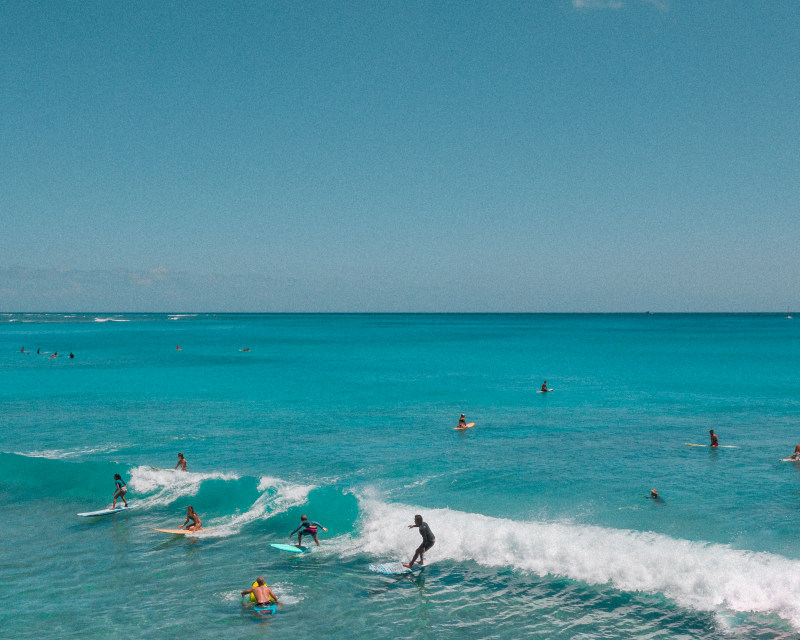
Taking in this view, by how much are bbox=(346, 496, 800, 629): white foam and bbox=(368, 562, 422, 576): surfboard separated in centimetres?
120

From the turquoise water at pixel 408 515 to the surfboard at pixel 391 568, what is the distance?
17.2 inches

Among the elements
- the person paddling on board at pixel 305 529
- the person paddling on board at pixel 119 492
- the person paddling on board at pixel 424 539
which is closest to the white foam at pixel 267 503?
the person paddling on board at pixel 305 529

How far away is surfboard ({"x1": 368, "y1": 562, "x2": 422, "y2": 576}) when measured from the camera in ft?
66.7

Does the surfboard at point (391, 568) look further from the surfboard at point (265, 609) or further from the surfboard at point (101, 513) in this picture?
the surfboard at point (101, 513)

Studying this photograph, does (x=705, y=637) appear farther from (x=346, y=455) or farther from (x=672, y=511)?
(x=346, y=455)

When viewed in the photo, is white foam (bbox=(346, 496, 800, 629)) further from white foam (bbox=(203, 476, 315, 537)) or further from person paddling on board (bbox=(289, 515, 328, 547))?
white foam (bbox=(203, 476, 315, 537))

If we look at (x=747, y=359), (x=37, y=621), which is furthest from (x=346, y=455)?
(x=747, y=359)

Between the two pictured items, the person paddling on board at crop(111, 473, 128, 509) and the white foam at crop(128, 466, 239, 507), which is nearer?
the person paddling on board at crop(111, 473, 128, 509)

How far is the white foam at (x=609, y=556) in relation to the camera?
1833 cm

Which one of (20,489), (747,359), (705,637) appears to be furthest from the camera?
(747,359)

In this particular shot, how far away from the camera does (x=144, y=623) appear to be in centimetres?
1702

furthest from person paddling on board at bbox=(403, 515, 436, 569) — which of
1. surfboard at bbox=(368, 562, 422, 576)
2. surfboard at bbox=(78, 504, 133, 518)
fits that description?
surfboard at bbox=(78, 504, 133, 518)

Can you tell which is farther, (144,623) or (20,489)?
(20,489)

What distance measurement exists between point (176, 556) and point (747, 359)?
101291 mm
